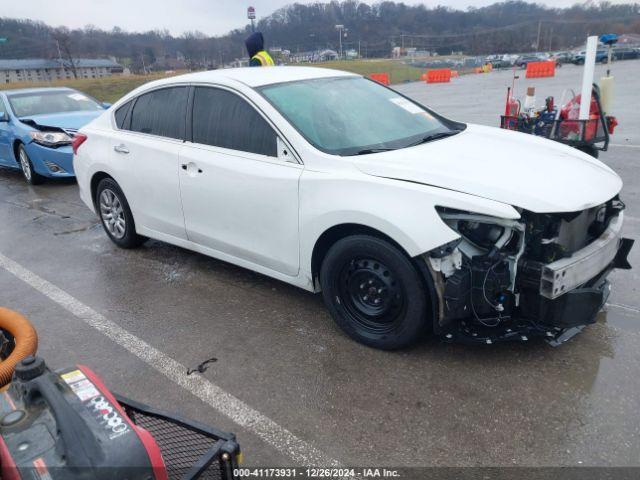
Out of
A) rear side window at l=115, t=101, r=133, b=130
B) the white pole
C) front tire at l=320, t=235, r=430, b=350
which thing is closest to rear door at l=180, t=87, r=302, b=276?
front tire at l=320, t=235, r=430, b=350

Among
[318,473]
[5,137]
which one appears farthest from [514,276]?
[5,137]

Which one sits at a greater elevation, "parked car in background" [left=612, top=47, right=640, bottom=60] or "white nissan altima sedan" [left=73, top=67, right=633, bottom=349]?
"white nissan altima sedan" [left=73, top=67, right=633, bottom=349]

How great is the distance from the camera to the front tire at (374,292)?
2918mm

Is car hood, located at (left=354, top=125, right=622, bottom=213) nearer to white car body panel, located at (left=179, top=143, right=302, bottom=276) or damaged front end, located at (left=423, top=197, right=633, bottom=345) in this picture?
damaged front end, located at (left=423, top=197, right=633, bottom=345)

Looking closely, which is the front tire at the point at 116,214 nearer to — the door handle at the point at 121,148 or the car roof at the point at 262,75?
the door handle at the point at 121,148

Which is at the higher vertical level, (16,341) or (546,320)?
(16,341)

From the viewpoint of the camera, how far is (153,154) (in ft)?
14.2

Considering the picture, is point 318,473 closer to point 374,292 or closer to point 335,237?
point 374,292

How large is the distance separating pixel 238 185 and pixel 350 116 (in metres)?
0.94

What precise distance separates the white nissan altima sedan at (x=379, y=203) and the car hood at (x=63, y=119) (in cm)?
466

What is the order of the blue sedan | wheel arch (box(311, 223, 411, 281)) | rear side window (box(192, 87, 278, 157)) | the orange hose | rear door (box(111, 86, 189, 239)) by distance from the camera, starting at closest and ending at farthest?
the orange hose → wheel arch (box(311, 223, 411, 281)) → rear side window (box(192, 87, 278, 157)) → rear door (box(111, 86, 189, 239)) → the blue sedan

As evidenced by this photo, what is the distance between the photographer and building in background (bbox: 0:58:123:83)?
86688 millimetres

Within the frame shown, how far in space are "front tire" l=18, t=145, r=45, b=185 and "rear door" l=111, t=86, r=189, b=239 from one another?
4572mm

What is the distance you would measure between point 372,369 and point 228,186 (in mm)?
1658
